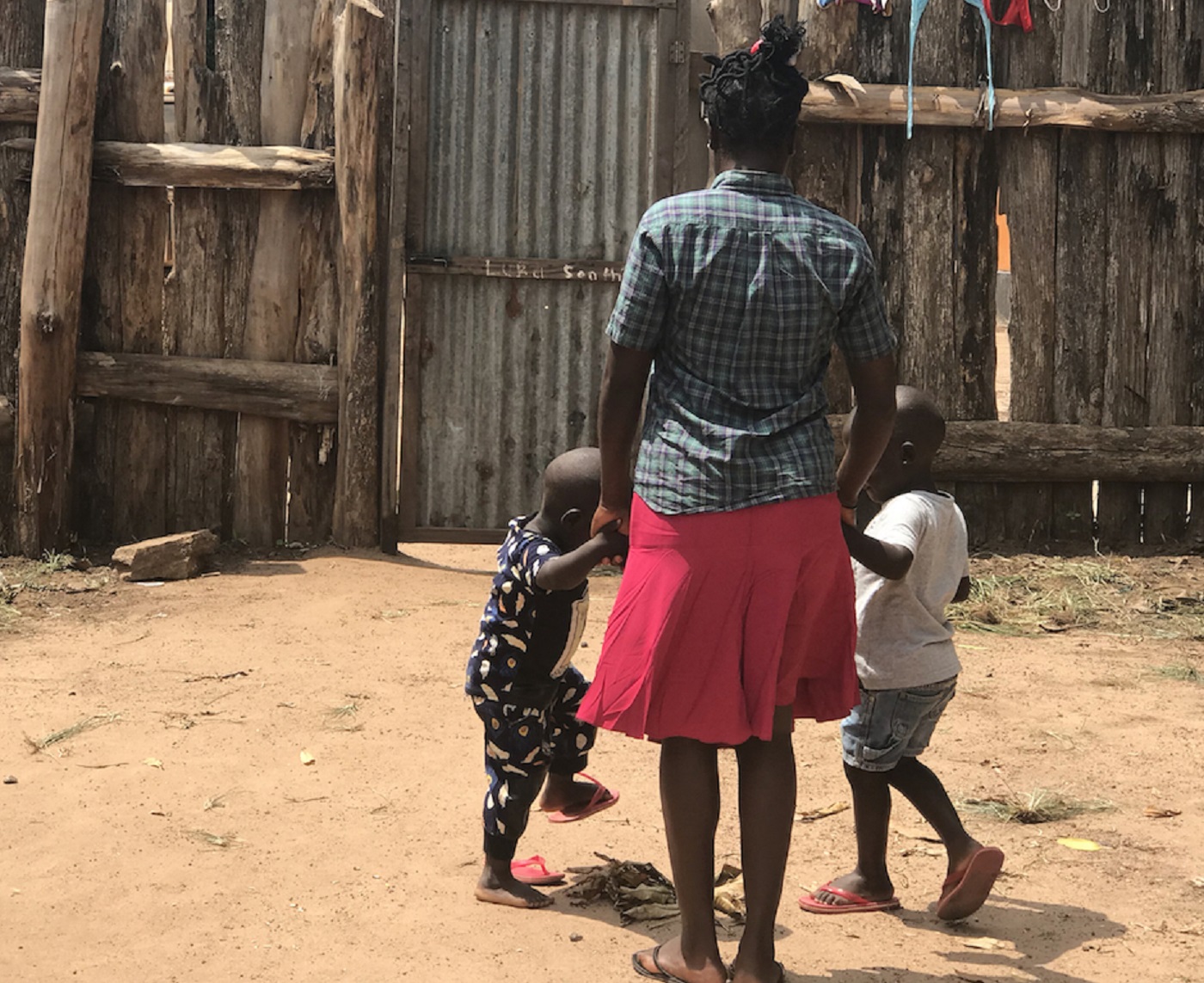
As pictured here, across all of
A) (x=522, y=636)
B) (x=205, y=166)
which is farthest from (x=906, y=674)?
(x=205, y=166)

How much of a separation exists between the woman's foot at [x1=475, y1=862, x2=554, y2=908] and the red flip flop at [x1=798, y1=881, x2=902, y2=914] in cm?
60

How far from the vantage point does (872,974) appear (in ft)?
9.45

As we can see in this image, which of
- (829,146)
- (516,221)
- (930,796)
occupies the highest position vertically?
(829,146)

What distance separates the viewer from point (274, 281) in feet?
23.4

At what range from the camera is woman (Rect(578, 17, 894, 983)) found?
2.62 m

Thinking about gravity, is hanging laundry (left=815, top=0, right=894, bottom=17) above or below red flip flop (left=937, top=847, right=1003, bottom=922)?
above

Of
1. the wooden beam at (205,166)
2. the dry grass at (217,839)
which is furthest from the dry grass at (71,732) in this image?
the wooden beam at (205,166)

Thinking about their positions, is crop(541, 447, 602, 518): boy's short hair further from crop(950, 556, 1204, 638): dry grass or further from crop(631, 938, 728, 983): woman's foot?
crop(950, 556, 1204, 638): dry grass

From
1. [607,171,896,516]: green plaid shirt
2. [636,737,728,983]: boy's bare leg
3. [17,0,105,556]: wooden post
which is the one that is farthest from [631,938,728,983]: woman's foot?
[17,0,105,556]: wooden post

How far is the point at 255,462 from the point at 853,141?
3426 millimetres

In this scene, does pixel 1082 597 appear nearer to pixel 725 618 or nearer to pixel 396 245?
pixel 396 245

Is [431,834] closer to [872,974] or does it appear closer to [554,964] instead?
[554,964]

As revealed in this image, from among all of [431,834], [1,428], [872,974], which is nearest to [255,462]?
[1,428]

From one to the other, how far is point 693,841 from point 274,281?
5086 millimetres
